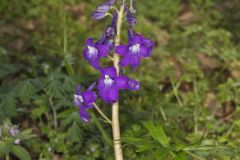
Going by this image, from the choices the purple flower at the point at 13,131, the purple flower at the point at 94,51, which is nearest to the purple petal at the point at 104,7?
the purple flower at the point at 94,51

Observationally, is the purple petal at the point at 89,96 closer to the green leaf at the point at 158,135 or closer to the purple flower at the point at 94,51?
the purple flower at the point at 94,51

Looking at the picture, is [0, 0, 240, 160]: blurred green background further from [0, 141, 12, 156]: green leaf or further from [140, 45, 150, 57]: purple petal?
[140, 45, 150, 57]: purple petal

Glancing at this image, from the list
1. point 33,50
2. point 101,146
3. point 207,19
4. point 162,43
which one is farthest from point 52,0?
point 101,146

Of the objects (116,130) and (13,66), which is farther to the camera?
(13,66)

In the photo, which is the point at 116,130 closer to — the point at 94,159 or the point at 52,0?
the point at 94,159

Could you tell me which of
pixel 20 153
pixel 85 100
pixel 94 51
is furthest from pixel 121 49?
pixel 20 153

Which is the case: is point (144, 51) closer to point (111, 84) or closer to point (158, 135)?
point (111, 84)

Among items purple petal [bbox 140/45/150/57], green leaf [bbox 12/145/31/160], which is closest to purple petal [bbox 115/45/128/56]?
purple petal [bbox 140/45/150/57]
